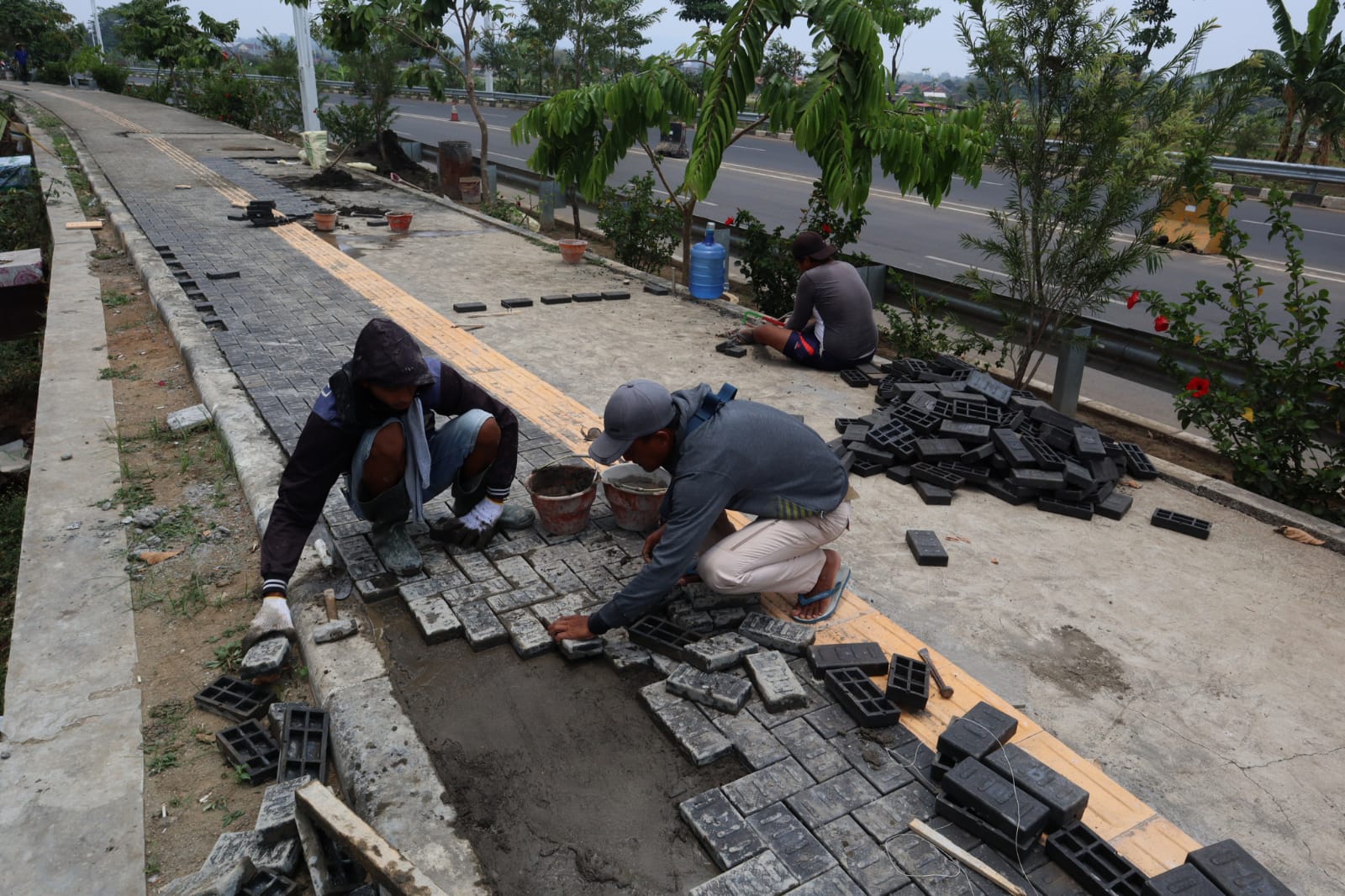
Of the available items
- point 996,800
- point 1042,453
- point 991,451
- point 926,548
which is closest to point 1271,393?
point 1042,453

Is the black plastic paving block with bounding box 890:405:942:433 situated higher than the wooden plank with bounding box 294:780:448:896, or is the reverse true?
the black plastic paving block with bounding box 890:405:942:433

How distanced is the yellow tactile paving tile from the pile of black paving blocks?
1.28 m

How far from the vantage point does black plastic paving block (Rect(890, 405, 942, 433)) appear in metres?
5.77

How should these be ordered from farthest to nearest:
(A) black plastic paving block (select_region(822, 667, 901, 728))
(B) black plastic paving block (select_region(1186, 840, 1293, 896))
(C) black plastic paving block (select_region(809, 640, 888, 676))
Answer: (C) black plastic paving block (select_region(809, 640, 888, 676)), (A) black plastic paving block (select_region(822, 667, 901, 728)), (B) black plastic paving block (select_region(1186, 840, 1293, 896))

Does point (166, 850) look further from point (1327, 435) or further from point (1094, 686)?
point (1327, 435)

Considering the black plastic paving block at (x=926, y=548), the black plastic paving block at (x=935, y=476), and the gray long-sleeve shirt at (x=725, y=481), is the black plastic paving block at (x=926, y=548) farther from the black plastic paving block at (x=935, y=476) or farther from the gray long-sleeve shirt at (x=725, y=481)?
the gray long-sleeve shirt at (x=725, y=481)

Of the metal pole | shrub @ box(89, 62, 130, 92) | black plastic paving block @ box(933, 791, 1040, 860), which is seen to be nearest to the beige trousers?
black plastic paving block @ box(933, 791, 1040, 860)

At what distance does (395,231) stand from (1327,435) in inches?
428

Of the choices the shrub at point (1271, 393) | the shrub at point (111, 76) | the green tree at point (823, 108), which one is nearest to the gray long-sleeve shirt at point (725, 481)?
the shrub at point (1271, 393)

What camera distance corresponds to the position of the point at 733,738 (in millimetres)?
3283

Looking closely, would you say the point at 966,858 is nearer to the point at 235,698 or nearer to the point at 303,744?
the point at 303,744

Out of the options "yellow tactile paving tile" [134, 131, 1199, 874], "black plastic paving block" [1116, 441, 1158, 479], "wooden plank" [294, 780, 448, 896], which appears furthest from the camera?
"black plastic paving block" [1116, 441, 1158, 479]

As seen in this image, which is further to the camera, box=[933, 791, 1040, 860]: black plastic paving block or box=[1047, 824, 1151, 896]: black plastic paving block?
box=[933, 791, 1040, 860]: black plastic paving block

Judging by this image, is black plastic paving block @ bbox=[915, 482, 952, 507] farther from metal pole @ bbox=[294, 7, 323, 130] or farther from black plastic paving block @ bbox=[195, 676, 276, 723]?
metal pole @ bbox=[294, 7, 323, 130]
